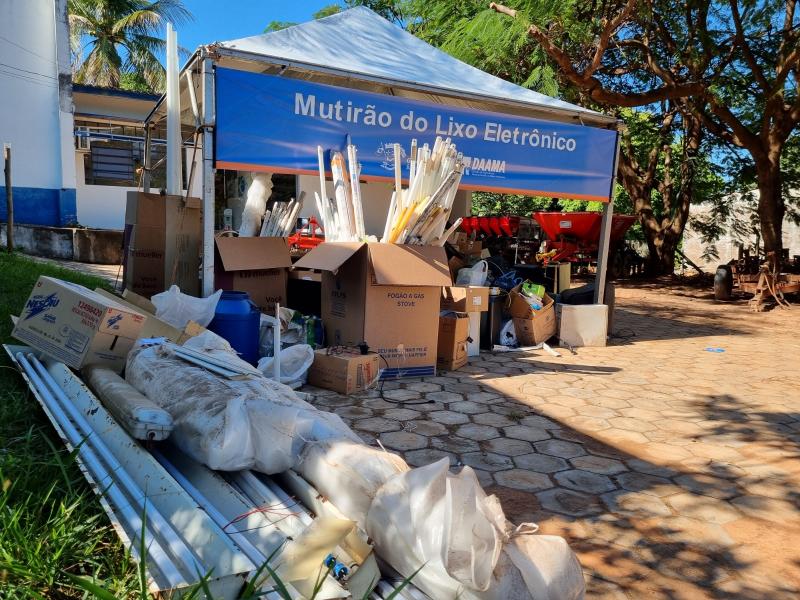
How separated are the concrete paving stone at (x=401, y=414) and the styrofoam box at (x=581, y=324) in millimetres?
3032

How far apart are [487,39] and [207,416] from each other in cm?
817

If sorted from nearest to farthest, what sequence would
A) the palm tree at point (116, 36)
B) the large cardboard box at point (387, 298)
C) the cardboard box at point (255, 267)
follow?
1. the large cardboard box at point (387, 298)
2. the cardboard box at point (255, 267)
3. the palm tree at point (116, 36)

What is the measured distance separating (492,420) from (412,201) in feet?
6.37

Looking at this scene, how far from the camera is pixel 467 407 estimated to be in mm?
4227

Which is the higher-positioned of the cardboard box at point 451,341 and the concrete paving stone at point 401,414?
the cardboard box at point 451,341

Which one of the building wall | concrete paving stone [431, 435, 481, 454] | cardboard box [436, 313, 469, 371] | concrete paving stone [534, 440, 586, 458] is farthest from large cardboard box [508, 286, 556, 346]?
the building wall

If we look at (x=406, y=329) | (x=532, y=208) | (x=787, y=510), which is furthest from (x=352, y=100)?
(x=532, y=208)

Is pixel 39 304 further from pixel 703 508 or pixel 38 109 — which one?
pixel 38 109

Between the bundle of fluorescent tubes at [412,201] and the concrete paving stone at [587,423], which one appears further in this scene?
the bundle of fluorescent tubes at [412,201]

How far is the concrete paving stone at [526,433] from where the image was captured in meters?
3.64

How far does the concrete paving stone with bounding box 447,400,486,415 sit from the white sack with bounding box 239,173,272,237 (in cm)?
274

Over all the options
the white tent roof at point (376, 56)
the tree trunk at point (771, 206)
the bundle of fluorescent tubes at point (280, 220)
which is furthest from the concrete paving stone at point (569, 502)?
the tree trunk at point (771, 206)

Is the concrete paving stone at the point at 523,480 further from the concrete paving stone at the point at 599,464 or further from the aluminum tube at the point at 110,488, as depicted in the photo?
the aluminum tube at the point at 110,488

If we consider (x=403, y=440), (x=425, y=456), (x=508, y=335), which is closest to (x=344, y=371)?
(x=403, y=440)
